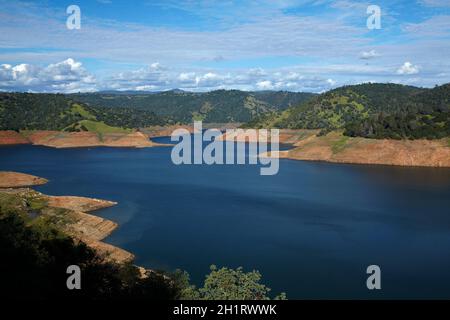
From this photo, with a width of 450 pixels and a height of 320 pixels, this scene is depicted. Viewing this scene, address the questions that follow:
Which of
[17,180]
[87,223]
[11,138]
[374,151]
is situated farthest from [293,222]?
[11,138]

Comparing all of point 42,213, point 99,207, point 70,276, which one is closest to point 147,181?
point 99,207

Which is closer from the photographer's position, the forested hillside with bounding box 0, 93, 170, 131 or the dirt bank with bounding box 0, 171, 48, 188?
the dirt bank with bounding box 0, 171, 48, 188

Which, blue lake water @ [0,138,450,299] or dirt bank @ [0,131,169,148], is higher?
dirt bank @ [0,131,169,148]

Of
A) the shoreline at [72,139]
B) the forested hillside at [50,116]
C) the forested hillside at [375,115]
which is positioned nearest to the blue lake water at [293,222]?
the forested hillside at [375,115]

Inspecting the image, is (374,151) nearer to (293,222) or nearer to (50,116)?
(293,222)

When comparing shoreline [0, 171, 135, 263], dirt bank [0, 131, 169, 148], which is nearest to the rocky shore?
dirt bank [0, 131, 169, 148]

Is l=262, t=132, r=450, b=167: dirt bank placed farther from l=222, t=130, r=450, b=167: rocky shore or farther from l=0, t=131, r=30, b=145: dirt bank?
l=0, t=131, r=30, b=145: dirt bank
